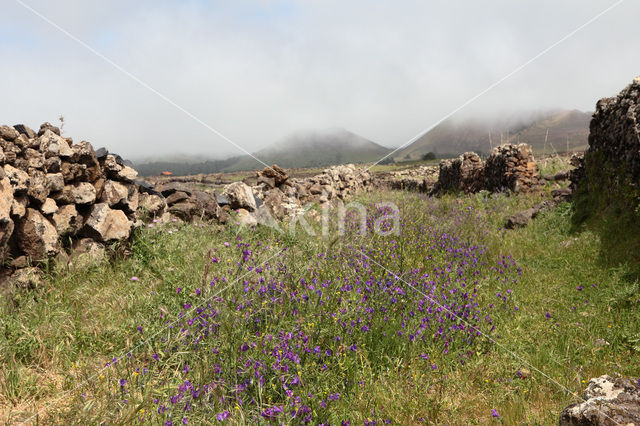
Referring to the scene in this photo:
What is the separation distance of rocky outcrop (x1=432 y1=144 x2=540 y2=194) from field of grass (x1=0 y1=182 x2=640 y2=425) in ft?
25.4

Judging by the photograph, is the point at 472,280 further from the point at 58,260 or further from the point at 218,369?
the point at 58,260

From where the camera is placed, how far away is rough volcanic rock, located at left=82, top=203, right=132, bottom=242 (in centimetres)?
571

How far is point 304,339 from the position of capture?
11.5 feet

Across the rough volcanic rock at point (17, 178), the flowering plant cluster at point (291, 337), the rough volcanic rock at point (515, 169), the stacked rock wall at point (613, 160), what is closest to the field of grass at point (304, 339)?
the flowering plant cluster at point (291, 337)

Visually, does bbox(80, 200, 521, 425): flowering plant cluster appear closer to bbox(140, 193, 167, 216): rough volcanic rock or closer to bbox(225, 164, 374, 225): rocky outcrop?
bbox(140, 193, 167, 216): rough volcanic rock

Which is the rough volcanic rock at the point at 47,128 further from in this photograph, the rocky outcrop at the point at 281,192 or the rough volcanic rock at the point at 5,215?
the rocky outcrop at the point at 281,192

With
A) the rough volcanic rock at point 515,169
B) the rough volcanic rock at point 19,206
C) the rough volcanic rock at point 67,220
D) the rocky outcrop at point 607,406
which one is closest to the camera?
the rocky outcrop at point 607,406

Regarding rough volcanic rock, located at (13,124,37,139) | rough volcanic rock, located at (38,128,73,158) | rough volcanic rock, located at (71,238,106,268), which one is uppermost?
rough volcanic rock, located at (13,124,37,139)

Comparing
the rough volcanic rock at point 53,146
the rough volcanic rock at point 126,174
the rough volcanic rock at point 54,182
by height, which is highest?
the rough volcanic rock at point 53,146

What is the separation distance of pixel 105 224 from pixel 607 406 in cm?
632

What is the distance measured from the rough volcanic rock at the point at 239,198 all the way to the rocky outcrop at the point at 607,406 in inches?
306

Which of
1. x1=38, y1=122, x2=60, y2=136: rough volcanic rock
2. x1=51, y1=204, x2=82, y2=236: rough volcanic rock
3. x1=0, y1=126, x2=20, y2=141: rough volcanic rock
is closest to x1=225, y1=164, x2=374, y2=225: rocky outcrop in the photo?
x1=51, y1=204, x2=82, y2=236: rough volcanic rock

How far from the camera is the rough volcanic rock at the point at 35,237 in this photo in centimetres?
482

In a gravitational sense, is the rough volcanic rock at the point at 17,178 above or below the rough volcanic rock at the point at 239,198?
above
